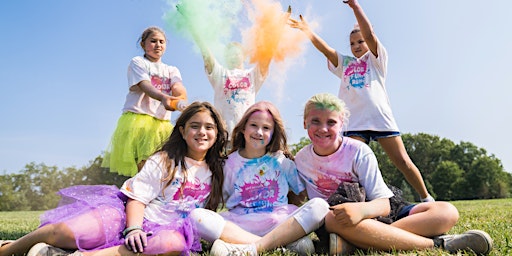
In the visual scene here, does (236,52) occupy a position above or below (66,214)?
above

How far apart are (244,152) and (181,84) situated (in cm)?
159

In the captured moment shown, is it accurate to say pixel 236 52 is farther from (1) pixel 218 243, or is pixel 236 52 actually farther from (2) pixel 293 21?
(1) pixel 218 243

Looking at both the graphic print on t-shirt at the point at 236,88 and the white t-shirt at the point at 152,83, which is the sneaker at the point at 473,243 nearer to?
the graphic print on t-shirt at the point at 236,88

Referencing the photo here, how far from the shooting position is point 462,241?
2.81 m

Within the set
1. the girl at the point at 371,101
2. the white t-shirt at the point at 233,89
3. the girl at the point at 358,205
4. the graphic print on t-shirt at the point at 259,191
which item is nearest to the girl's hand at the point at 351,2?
the girl at the point at 371,101

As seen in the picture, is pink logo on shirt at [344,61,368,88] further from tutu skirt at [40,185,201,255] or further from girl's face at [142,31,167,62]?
tutu skirt at [40,185,201,255]

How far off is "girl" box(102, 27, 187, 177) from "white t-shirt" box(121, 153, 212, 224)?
130 cm

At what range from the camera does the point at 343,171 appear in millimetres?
3219

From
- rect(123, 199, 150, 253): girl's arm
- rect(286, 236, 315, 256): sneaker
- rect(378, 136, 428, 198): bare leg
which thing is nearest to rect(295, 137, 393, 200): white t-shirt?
rect(286, 236, 315, 256): sneaker

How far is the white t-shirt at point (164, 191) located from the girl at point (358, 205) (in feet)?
2.68

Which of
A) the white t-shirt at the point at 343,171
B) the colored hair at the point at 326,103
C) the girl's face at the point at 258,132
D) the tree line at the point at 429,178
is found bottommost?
the tree line at the point at 429,178

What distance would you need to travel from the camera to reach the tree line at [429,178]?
36812 mm

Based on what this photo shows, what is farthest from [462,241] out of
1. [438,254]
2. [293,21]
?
[293,21]

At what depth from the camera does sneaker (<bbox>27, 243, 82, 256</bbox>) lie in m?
2.65
